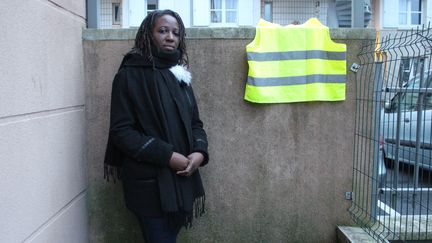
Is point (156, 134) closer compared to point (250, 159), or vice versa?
point (156, 134)

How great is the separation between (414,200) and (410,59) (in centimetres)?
99

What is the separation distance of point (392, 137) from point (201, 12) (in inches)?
545

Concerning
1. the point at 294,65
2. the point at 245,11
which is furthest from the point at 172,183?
the point at 245,11

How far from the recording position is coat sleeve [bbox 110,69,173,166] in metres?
2.48

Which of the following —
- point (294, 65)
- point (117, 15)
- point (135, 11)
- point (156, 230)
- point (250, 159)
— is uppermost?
point (135, 11)

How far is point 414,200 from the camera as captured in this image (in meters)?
3.01

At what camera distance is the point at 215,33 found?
335 centimetres

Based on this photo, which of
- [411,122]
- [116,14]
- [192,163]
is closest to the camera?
[192,163]

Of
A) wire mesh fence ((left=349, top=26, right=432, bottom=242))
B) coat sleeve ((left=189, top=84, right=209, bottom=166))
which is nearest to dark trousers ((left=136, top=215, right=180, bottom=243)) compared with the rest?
coat sleeve ((left=189, top=84, right=209, bottom=166))

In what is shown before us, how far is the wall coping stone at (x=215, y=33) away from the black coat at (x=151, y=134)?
0.64m

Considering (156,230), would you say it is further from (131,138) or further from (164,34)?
(164,34)

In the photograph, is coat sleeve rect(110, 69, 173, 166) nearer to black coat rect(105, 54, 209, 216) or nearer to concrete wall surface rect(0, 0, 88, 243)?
→ black coat rect(105, 54, 209, 216)

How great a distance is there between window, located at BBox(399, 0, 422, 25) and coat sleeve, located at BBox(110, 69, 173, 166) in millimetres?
18829

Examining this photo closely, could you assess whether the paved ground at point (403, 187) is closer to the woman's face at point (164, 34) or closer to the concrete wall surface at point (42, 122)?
the woman's face at point (164, 34)
